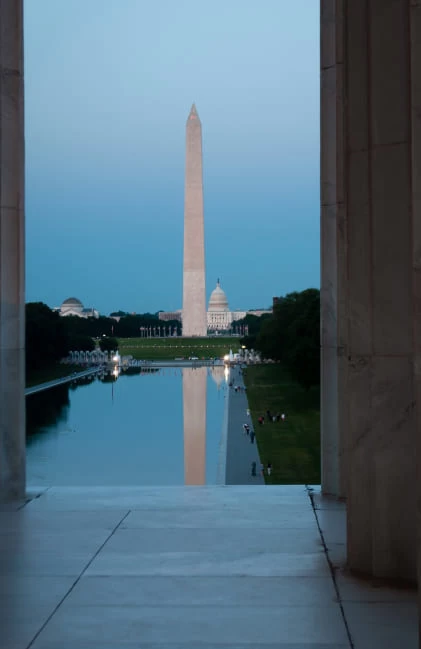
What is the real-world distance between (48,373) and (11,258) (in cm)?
6451

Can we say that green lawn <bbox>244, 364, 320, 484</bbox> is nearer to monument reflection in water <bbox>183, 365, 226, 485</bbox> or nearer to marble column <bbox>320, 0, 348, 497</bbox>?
monument reflection in water <bbox>183, 365, 226, 485</bbox>

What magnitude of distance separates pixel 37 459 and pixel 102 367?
5870 cm

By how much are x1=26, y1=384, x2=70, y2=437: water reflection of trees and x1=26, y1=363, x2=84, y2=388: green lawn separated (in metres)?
5.62

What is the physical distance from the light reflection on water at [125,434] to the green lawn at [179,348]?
138ft

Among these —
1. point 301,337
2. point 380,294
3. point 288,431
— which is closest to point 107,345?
point 301,337

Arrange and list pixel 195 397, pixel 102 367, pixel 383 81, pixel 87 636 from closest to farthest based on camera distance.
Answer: pixel 87 636, pixel 383 81, pixel 195 397, pixel 102 367

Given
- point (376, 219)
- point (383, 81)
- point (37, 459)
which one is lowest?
point (37, 459)

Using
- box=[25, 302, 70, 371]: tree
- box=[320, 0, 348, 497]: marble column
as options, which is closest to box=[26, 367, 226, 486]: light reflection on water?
box=[320, 0, 348, 497]: marble column

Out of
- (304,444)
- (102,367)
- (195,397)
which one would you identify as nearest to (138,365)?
(102,367)

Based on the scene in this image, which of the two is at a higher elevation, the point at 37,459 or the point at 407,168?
the point at 407,168

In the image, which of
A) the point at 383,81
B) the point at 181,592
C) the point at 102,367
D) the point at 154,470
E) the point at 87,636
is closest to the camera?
the point at 87,636

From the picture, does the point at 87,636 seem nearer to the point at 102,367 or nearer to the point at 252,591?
the point at 252,591

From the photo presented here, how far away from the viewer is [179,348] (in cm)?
10650

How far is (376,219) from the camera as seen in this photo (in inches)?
300
